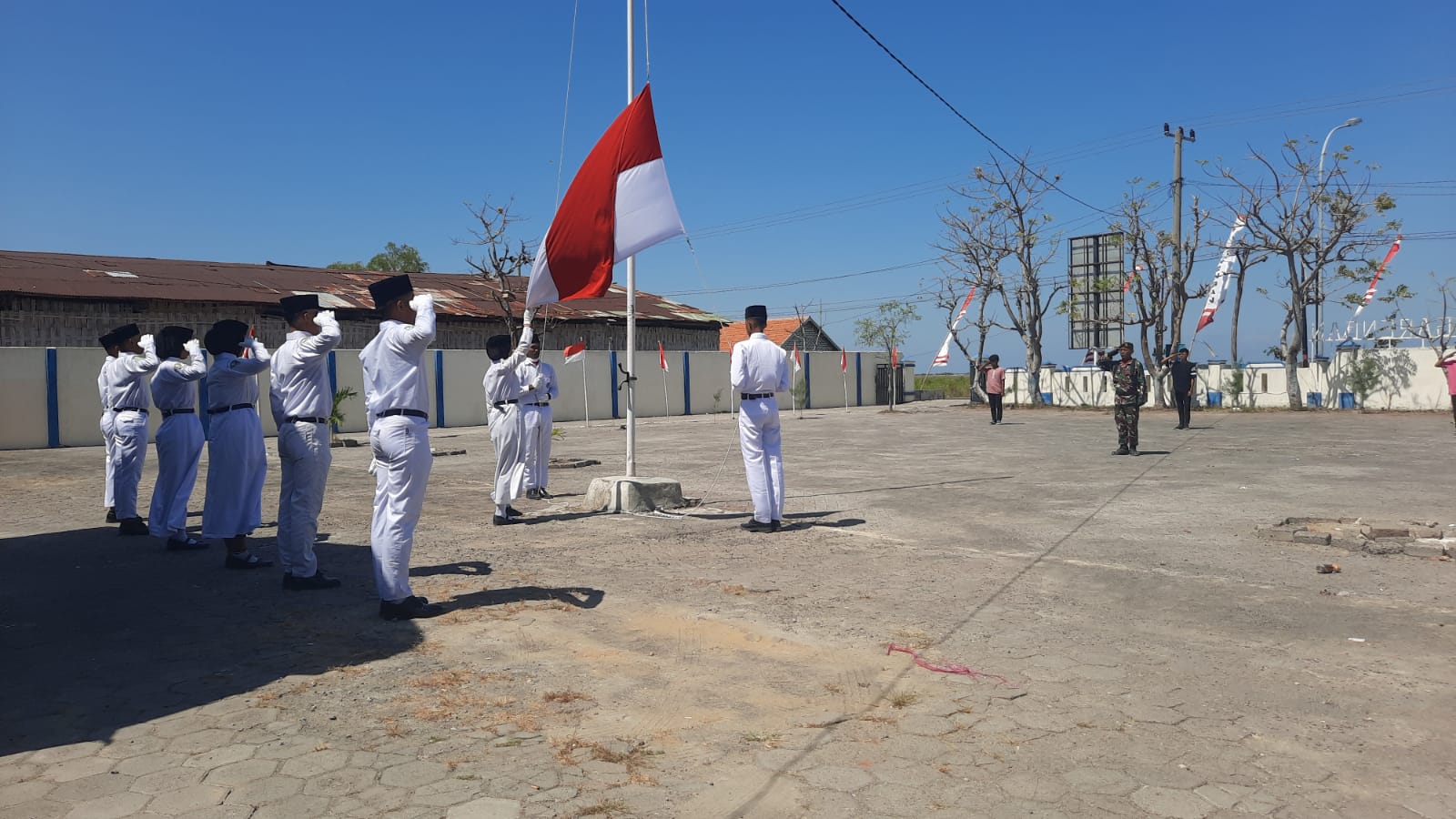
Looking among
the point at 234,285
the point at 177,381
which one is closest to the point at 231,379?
the point at 177,381

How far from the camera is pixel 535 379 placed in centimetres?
1038

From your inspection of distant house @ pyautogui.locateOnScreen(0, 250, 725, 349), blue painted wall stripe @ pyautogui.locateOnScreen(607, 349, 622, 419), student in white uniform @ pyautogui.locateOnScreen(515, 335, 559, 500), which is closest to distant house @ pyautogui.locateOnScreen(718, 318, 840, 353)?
distant house @ pyautogui.locateOnScreen(0, 250, 725, 349)

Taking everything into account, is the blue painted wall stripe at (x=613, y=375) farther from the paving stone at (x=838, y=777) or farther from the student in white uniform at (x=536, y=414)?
the paving stone at (x=838, y=777)

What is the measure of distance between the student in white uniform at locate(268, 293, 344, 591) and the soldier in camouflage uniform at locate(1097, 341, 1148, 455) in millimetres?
13127

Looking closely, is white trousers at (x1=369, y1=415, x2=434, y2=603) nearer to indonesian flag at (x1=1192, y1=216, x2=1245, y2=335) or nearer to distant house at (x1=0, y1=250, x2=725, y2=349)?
distant house at (x1=0, y1=250, x2=725, y2=349)

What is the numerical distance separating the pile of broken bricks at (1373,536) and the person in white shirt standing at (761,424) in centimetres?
423

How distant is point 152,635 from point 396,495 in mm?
1542

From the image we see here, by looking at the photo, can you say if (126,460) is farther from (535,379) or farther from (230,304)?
(230,304)

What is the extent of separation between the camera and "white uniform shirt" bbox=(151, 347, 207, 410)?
844cm

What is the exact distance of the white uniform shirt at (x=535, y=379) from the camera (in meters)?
10.4

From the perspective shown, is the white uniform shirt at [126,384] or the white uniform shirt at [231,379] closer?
the white uniform shirt at [231,379]

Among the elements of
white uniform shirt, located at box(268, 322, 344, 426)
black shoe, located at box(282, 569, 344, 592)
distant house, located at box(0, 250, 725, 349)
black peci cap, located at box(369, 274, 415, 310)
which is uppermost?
distant house, located at box(0, 250, 725, 349)

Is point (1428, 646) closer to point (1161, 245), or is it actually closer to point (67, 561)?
point (67, 561)

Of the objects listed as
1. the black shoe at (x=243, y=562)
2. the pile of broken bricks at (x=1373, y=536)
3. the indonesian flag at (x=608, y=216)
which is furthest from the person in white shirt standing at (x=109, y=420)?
the pile of broken bricks at (x=1373, y=536)
